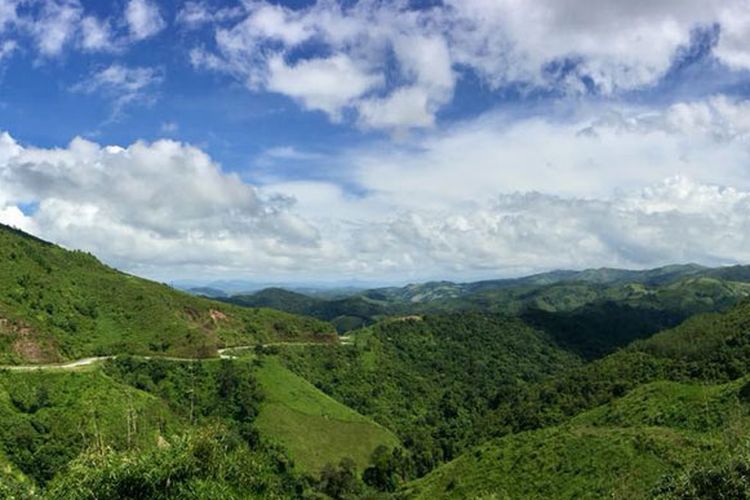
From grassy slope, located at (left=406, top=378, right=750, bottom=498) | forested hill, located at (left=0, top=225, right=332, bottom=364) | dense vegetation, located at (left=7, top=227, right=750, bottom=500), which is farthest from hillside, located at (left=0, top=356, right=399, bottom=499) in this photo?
grassy slope, located at (left=406, top=378, right=750, bottom=498)

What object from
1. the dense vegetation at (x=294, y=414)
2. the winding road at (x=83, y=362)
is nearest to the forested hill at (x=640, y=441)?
the dense vegetation at (x=294, y=414)

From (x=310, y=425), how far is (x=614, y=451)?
74304 mm

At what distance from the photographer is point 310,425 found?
447 ft

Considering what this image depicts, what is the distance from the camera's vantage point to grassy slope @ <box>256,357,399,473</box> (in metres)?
129

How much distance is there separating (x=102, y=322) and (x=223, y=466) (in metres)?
117

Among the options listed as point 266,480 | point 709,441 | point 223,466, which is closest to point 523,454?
point 709,441

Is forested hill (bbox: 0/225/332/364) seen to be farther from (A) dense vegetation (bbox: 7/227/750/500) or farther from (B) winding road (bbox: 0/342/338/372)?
(B) winding road (bbox: 0/342/338/372)

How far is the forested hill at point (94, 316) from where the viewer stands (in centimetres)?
12662

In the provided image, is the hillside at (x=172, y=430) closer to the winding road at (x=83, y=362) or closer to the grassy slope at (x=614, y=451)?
the winding road at (x=83, y=362)

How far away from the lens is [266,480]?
53.8 metres

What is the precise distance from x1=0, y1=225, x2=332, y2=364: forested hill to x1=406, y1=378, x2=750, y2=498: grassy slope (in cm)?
7700

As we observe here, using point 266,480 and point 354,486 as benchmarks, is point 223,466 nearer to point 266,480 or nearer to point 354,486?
point 266,480

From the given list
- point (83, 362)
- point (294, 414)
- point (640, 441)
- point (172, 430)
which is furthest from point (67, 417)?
point (640, 441)

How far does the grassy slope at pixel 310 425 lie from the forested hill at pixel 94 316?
2128 centimetres
